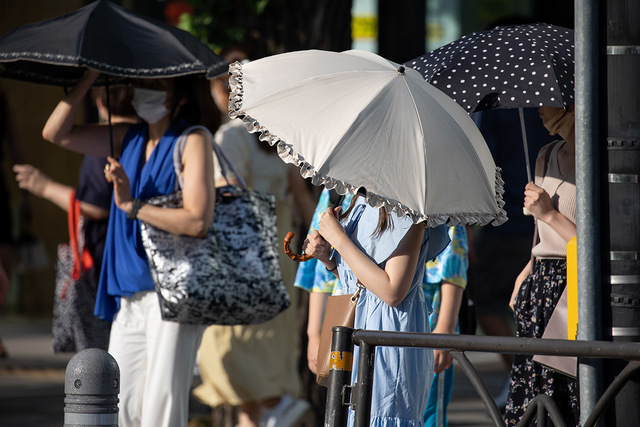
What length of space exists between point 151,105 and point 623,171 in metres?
2.63

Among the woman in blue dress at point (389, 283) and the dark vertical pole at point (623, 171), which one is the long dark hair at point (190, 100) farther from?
the dark vertical pole at point (623, 171)

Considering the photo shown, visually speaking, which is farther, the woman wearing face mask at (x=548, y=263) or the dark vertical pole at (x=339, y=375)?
the woman wearing face mask at (x=548, y=263)

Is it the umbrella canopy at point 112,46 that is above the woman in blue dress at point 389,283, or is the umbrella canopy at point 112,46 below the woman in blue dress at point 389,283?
above

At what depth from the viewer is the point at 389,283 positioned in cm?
372

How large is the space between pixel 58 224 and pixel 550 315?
11027 millimetres

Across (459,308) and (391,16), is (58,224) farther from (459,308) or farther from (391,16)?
(459,308)

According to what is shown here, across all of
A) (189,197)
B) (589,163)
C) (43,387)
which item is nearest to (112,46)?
(189,197)

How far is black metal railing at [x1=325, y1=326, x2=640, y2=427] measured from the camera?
294 cm

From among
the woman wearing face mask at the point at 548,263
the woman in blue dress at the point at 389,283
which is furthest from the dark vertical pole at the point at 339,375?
the woman wearing face mask at the point at 548,263

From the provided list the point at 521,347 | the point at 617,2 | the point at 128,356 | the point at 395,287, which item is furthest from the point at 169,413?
the point at 617,2

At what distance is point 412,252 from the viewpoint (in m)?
3.75

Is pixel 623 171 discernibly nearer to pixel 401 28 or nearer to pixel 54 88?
pixel 401 28

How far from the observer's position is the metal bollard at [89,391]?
3.81m

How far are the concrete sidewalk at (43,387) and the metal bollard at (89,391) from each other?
381 cm
